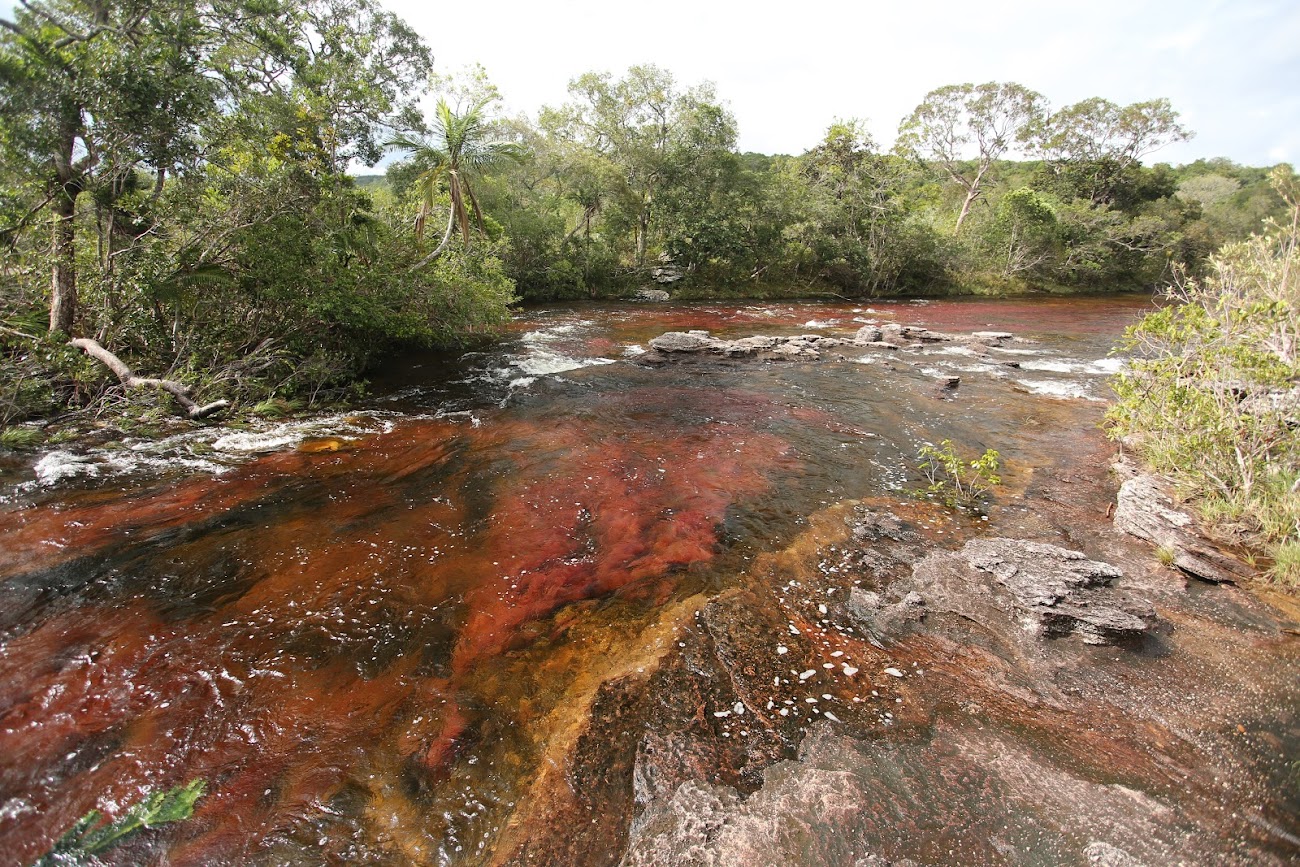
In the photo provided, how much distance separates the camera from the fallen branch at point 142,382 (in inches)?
341

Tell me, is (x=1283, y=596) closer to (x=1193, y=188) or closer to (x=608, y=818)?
(x=608, y=818)

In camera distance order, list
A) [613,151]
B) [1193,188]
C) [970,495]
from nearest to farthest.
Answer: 1. [970,495]
2. [613,151]
3. [1193,188]

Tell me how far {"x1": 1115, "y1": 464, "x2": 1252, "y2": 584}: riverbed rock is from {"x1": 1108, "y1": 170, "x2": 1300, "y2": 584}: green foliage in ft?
0.90

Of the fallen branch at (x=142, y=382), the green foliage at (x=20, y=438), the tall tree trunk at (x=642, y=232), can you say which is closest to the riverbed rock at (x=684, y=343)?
the fallen branch at (x=142, y=382)

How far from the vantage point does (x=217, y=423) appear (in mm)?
8852

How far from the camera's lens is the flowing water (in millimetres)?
3195

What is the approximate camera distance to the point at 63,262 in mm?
8836

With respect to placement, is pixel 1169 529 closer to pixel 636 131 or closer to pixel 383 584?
pixel 383 584

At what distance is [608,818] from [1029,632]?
12.9ft

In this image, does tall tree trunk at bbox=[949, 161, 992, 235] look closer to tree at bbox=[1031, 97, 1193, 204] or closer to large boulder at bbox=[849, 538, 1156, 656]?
tree at bbox=[1031, 97, 1193, 204]

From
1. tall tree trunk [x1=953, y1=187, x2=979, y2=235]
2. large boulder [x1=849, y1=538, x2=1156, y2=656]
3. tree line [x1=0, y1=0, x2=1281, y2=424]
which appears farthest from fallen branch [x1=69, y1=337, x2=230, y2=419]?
tall tree trunk [x1=953, y1=187, x2=979, y2=235]

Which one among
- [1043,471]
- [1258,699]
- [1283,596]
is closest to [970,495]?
[1043,471]

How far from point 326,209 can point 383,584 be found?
931 centimetres

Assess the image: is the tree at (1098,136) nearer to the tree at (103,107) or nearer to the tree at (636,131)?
the tree at (636,131)
